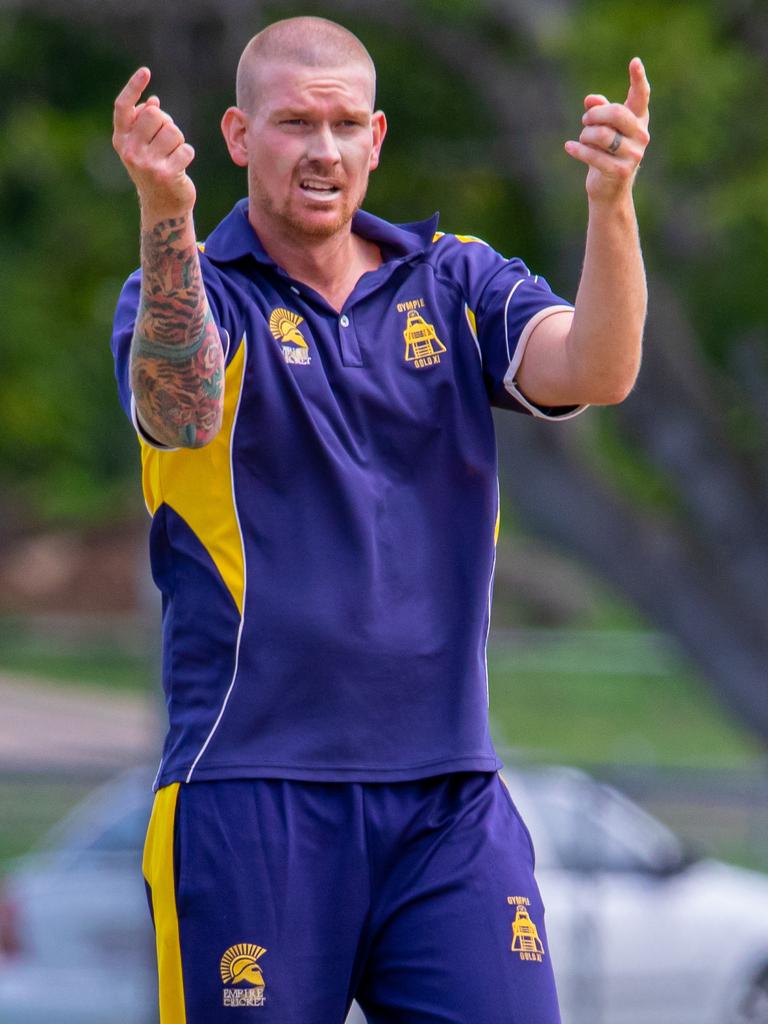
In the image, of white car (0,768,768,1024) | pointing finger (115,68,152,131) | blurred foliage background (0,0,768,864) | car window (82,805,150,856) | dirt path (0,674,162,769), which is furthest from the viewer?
dirt path (0,674,162,769)

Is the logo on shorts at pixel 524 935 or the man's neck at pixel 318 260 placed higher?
the man's neck at pixel 318 260

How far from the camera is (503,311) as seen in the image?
325cm

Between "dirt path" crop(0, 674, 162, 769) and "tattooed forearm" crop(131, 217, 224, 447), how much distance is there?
812 inches

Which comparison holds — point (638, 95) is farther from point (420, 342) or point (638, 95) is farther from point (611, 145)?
point (420, 342)

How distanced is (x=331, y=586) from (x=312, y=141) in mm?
792

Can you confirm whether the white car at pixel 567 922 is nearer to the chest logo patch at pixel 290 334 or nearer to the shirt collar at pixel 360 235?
the shirt collar at pixel 360 235

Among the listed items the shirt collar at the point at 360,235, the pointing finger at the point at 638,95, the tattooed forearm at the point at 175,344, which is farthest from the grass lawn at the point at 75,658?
the pointing finger at the point at 638,95

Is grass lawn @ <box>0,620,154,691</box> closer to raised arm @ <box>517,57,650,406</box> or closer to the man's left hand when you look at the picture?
raised arm @ <box>517,57,650,406</box>

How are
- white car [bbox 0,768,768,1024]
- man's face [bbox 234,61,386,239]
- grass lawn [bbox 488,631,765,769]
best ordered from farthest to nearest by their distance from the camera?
grass lawn [bbox 488,631,765,769], white car [bbox 0,768,768,1024], man's face [bbox 234,61,386,239]

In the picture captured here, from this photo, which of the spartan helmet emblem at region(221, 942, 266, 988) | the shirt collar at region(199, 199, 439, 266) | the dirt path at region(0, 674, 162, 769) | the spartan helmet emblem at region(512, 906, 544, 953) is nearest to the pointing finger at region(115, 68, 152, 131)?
the shirt collar at region(199, 199, 439, 266)

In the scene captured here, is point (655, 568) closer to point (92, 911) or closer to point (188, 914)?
point (92, 911)

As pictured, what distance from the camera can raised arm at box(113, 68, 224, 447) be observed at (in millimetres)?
2826

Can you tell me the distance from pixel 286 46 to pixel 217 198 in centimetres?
751

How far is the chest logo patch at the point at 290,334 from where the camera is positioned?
3158 mm
